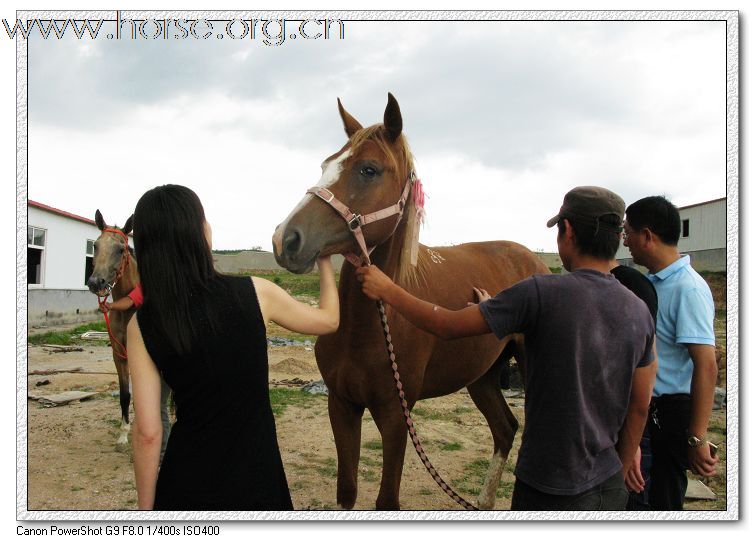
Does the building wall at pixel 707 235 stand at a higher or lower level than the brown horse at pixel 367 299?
higher

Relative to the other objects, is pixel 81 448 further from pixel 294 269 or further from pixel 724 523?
pixel 724 523

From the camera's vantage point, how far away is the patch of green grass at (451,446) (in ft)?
17.6

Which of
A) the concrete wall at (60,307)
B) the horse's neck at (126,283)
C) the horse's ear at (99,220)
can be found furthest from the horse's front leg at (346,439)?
the concrete wall at (60,307)

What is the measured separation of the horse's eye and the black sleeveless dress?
3.26 feet

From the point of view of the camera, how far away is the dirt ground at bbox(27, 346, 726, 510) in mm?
4055

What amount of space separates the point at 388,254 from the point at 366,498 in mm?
2505

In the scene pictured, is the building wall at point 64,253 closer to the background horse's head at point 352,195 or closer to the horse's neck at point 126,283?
the horse's neck at point 126,283

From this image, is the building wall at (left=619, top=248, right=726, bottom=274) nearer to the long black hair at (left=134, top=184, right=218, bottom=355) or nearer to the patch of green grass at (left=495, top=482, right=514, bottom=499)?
the patch of green grass at (left=495, top=482, right=514, bottom=499)

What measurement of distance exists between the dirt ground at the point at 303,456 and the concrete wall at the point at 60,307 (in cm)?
490

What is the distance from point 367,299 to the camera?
255 centimetres

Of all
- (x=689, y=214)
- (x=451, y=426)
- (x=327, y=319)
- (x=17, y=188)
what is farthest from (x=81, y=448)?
(x=689, y=214)

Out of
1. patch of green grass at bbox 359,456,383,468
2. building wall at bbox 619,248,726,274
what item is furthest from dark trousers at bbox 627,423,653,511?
patch of green grass at bbox 359,456,383,468

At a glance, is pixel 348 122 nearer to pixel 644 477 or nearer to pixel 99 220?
pixel 644 477

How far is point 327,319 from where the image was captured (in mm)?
1931
